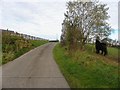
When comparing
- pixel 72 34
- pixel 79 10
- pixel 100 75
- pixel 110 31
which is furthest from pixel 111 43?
pixel 100 75

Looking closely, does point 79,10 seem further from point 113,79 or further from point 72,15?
point 113,79

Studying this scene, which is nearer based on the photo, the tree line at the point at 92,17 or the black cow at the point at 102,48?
the black cow at the point at 102,48

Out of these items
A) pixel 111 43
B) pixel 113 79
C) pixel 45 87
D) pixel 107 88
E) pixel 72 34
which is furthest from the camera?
pixel 111 43

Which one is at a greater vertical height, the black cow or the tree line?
the tree line

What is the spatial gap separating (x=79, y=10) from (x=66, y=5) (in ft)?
8.57

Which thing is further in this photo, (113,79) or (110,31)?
(110,31)

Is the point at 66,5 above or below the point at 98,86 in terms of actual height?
above

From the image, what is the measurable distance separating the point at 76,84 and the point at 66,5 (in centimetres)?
3927

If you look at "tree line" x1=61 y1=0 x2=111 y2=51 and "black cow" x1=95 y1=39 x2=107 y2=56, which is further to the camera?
A: "tree line" x1=61 y1=0 x2=111 y2=51

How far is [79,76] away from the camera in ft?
48.3

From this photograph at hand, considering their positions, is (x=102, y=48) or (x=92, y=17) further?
(x=92, y=17)

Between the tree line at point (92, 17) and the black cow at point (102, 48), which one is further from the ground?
the tree line at point (92, 17)

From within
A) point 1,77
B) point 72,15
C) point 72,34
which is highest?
point 72,15

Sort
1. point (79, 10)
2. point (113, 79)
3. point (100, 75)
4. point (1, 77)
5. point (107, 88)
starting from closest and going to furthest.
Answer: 1. point (107, 88)
2. point (113, 79)
3. point (100, 75)
4. point (1, 77)
5. point (79, 10)
